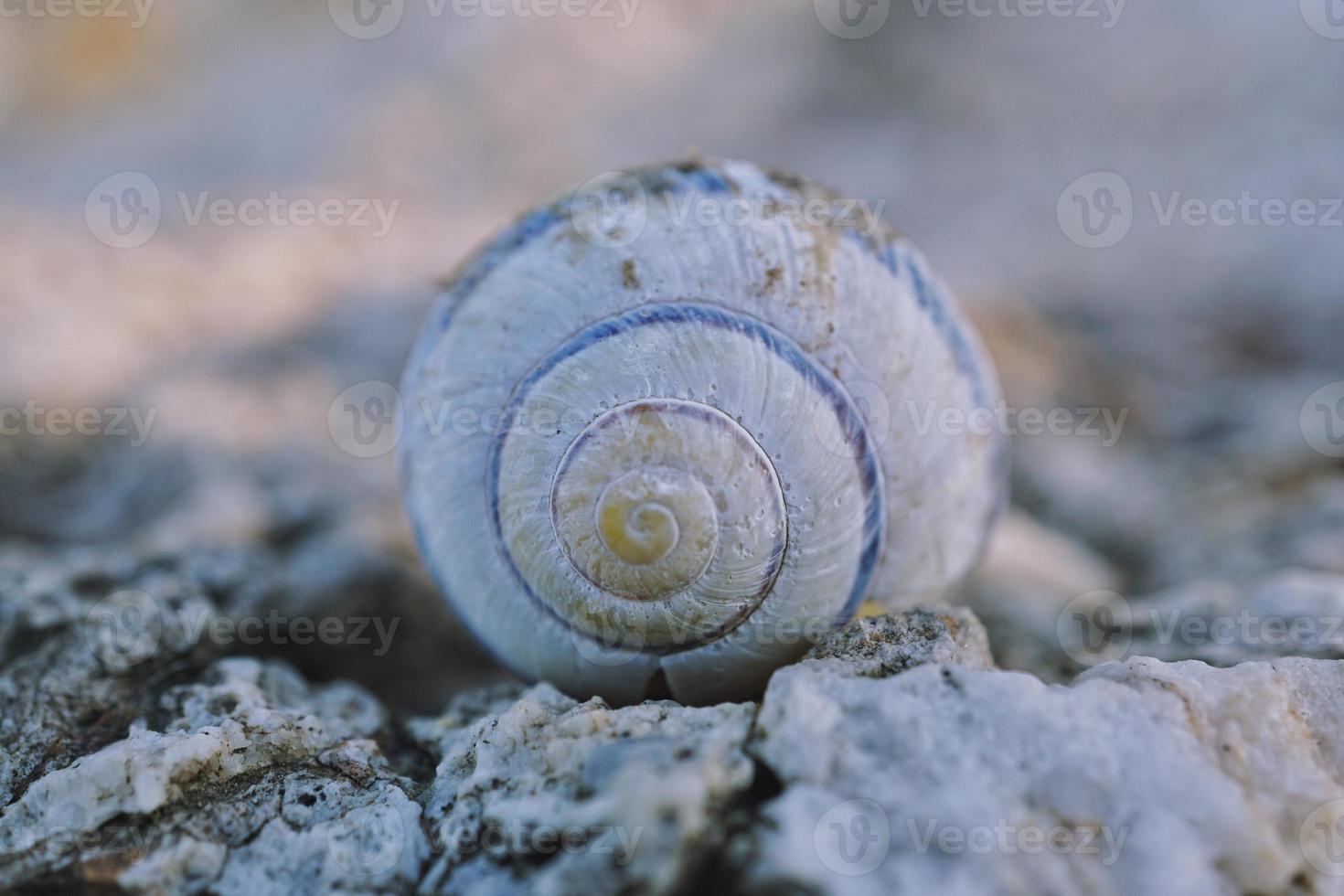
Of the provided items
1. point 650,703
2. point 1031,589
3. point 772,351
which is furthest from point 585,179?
point 650,703

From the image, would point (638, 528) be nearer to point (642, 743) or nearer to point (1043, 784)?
point (642, 743)

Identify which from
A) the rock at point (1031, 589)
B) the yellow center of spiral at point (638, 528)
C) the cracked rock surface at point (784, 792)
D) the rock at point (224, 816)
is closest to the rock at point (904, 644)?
the cracked rock surface at point (784, 792)

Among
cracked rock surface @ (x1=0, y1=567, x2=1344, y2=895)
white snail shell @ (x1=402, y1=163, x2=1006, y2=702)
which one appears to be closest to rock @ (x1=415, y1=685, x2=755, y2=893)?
cracked rock surface @ (x1=0, y1=567, x2=1344, y2=895)

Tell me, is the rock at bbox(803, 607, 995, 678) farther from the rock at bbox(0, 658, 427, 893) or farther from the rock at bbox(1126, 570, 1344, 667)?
the rock at bbox(0, 658, 427, 893)

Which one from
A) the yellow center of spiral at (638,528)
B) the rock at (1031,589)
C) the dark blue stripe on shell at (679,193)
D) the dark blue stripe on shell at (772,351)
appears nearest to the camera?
the yellow center of spiral at (638,528)

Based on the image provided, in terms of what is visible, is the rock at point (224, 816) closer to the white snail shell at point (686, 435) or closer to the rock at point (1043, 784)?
the white snail shell at point (686, 435)

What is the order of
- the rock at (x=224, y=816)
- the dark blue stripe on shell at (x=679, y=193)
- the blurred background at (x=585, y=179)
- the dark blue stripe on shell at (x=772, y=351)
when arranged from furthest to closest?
1. the blurred background at (x=585, y=179)
2. the dark blue stripe on shell at (x=679, y=193)
3. the dark blue stripe on shell at (x=772, y=351)
4. the rock at (x=224, y=816)
